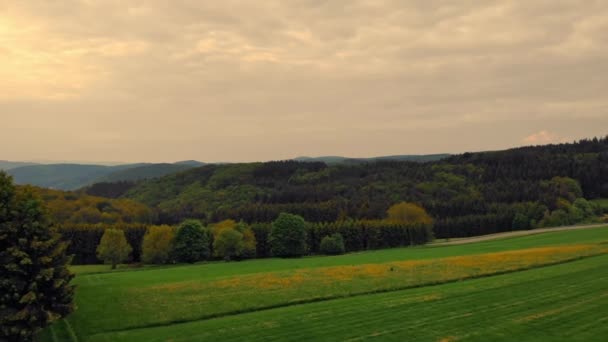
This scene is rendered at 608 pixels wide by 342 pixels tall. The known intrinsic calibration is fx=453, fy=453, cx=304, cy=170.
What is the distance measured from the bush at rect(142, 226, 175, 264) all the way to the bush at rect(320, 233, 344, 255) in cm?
3398

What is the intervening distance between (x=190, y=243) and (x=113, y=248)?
1489 cm

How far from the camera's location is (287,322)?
2964 cm

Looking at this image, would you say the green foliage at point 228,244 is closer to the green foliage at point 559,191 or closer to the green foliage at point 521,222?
the green foliage at point 521,222

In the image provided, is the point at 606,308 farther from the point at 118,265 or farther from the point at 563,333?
A: the point at 118,265

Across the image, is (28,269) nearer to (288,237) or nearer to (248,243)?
(248,243)

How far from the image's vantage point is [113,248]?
295ft

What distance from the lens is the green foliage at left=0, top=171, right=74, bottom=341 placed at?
86.5ft

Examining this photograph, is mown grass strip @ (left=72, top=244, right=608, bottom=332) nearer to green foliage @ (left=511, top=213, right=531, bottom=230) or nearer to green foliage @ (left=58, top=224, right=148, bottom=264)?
green foliage @ (left=58, top=224, right=148, bottom=264)

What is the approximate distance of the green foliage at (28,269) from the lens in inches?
1038

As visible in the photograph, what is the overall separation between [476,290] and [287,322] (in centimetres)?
1603

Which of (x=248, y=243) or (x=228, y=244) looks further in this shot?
(x=248, y=243)

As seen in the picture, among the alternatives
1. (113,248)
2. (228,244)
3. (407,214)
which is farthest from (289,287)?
(407,214)

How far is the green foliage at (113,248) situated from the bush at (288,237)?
103 feet

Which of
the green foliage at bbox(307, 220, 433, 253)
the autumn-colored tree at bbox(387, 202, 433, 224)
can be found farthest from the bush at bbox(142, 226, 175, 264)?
the autumn-colored tree at bbox(387, 202, 433, 224)
